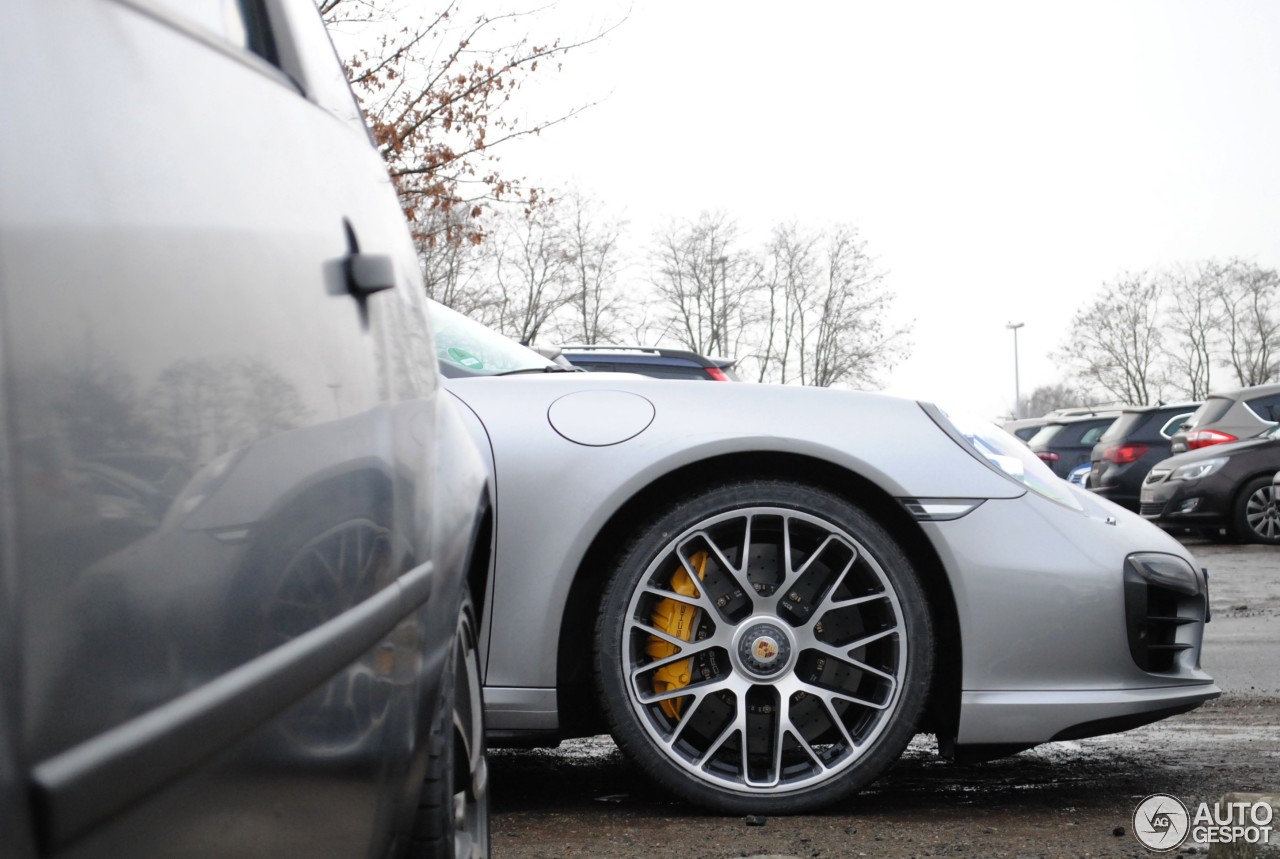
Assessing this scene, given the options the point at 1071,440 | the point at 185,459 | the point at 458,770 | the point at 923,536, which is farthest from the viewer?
the point at 1071,440

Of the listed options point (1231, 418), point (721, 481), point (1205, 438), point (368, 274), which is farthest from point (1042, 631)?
point (1231, 418)

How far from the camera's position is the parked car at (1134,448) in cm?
1647

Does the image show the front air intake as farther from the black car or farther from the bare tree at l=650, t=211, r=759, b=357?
the bare tree at l=650, t=211, r=759, b=357

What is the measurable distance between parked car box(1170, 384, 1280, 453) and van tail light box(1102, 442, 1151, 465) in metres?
1.78

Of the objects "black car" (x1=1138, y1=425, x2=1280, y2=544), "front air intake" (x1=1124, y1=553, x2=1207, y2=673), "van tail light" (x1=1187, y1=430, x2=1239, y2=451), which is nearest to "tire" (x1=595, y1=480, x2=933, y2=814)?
"front air intake" (x1=1124, y1=553, x2=1207, y2=673)

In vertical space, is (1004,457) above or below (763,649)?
above

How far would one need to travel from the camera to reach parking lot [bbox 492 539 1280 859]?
2.89 m

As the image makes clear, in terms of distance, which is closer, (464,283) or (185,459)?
(185,459)

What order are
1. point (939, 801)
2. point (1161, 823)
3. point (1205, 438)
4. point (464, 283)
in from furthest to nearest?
point (464, 283), point (1205, 438), point (939, 801), point (1161, 823)

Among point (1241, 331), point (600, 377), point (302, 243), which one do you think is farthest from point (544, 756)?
point (1241, 331)

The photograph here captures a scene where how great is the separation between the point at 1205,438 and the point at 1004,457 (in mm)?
12137

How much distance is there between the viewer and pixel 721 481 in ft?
10.6

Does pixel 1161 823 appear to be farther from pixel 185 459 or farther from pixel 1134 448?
pixel 1134 448

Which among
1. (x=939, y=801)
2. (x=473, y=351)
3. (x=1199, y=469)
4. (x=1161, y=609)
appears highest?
(x=473, y=351)
